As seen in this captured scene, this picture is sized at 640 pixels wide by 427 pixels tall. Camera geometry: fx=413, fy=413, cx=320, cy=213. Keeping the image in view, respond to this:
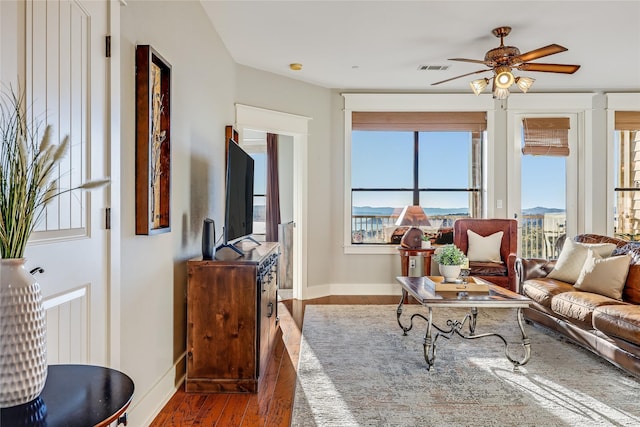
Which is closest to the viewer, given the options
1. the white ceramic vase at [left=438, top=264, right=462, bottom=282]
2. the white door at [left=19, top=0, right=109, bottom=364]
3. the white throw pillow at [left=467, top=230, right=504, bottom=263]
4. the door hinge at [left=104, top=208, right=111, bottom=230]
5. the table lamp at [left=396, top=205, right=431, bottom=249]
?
the white door at [left=19, top=0, right=109, bottom=364]

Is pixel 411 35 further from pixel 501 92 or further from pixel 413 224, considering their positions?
pixel 413 224

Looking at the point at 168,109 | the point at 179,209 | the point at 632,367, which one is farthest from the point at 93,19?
the point at 632,367

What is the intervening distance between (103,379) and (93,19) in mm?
1387

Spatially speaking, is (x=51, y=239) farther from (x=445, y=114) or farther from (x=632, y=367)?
(x=445, y=114)

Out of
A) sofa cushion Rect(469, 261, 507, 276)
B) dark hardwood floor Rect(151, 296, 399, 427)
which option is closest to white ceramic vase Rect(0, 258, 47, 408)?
dark hardwood floor Rect(151, 296, 399, 427)

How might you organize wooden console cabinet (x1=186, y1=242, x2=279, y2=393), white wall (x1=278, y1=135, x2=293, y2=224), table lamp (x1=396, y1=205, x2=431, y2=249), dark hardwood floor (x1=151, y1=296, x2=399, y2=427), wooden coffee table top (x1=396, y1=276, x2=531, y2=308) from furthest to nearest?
white wall (x1=278, y1=135, x2=293, y2=224), table lamp (x1=396, y1=205, x2=431, y2=249), wooden coffee table top (x1=396, y1=276, x2=531, y2=308), wooden console cabinet (x1=186, y1=242, x2=279, y2=393), dark hardwood floor (x1=151, y1=296, x2=399, y2=427)

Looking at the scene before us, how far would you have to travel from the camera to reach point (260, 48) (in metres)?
4.13

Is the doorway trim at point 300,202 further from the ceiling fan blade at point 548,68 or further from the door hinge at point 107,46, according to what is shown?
the door hinge at point 107,46

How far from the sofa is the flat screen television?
2.50m

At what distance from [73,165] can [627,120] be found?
6556mm

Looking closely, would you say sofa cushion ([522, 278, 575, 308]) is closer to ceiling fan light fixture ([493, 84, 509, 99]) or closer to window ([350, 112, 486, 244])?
ceiling fan light fixture ([493, 84, 509, 99])

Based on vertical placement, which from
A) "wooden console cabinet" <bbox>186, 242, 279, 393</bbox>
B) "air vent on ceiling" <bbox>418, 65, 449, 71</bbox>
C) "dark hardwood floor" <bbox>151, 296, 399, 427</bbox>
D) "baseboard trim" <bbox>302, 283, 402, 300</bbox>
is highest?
"air vent on ceiling" <bbox>418, 65, 449, 71</bbox>

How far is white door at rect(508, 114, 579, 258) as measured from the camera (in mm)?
5645

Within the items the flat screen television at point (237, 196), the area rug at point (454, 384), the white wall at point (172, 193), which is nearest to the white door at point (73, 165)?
the white wall at point (172, 193)
